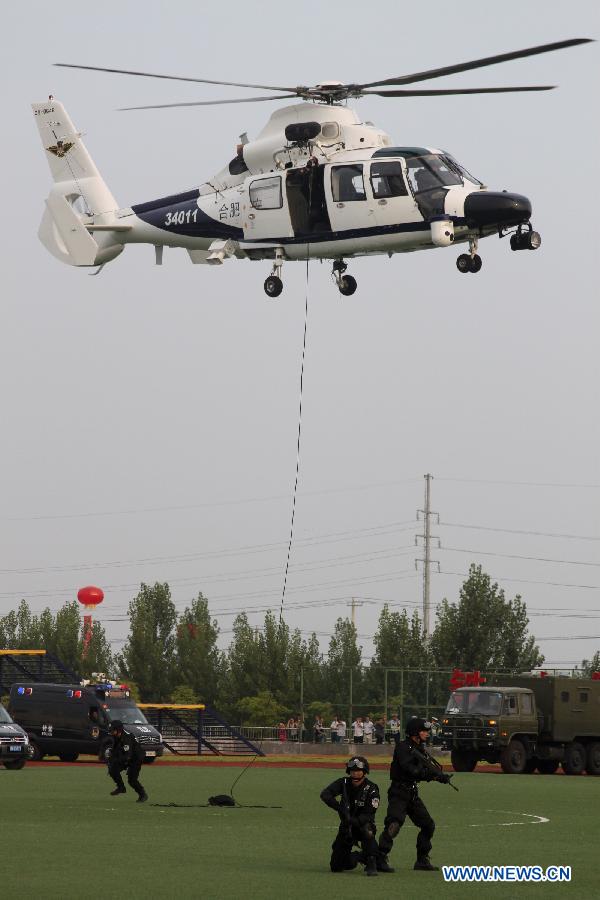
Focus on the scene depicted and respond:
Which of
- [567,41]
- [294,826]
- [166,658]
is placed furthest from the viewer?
[166,658]

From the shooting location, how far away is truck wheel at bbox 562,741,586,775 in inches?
1613

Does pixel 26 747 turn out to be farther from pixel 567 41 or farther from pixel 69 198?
pixel 567 41

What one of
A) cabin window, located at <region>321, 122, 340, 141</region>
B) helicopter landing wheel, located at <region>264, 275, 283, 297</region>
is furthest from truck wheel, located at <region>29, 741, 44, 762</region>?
cabin window, located at <region>321, 122, 340, 141</region>

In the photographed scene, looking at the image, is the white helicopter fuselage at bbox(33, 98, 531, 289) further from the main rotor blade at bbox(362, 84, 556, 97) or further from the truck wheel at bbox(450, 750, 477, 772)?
the truck wheel at bbox(450, 750, 477, 772)

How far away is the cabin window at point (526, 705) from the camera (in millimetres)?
40344

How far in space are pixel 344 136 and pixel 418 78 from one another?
3.60 m

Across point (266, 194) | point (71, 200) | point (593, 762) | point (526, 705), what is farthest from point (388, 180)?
point (593, 762)

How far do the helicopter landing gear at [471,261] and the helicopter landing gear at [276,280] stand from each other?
3.52 metres

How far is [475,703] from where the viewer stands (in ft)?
132

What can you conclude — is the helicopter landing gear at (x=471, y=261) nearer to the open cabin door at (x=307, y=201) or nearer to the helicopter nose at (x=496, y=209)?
the helicopter nose at (x=496, y=209)

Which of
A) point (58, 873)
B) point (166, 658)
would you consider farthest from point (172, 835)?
point (166, 658)

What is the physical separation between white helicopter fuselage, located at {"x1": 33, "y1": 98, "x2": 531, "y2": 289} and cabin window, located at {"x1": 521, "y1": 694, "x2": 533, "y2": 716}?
538 inches

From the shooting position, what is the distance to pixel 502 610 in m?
75.9

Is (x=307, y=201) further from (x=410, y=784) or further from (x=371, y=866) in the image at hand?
(x=371, y=866)
